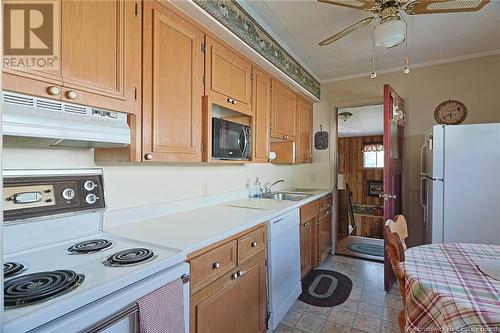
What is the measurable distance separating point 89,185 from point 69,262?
413mm

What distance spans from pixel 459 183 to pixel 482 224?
1.39 feet

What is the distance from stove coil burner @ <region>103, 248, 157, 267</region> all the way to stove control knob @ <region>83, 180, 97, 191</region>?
1.34ft

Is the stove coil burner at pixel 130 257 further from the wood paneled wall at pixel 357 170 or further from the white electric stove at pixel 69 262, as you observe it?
the wood paneled wall at pixel 357 170

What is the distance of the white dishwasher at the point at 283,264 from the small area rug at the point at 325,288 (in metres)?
0.16

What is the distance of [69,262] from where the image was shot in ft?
3.23

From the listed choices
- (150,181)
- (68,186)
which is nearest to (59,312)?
(68,186)

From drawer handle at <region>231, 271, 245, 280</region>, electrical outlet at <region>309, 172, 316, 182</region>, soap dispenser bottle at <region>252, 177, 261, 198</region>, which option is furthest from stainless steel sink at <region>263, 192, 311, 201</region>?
drawer handle at <region>231, 271, 245, 280</region>

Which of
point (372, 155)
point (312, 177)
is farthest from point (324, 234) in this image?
point (372, 155)

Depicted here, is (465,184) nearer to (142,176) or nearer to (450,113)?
(450,113)

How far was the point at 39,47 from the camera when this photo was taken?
3.05ft

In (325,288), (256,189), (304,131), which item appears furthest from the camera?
(304,131)

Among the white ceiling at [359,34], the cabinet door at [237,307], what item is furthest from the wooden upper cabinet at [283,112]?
the cabinet door at [237,307]

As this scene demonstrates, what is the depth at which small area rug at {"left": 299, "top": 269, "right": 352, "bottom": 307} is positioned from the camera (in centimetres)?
233

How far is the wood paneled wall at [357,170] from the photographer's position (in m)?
7.08
